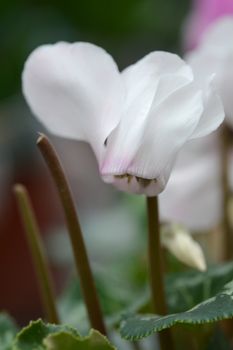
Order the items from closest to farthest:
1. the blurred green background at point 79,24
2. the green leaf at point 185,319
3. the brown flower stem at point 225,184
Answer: the green leaf at point 185,319, the brown flower stem at point 225,184, the blurred green background at point 79,24

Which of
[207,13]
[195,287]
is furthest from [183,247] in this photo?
[207,13]

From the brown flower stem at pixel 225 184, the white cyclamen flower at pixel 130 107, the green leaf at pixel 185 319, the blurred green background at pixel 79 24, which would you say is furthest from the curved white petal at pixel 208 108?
the blurred green background at pixel 79 24

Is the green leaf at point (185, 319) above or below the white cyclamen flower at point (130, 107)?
below

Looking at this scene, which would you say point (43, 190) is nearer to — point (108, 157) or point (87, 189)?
point (87, 189)

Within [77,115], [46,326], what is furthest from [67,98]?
[46,326]

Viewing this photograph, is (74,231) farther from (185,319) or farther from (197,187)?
(197,187)

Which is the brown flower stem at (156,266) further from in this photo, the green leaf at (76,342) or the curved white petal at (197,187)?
the curved white petal at (197,187)
